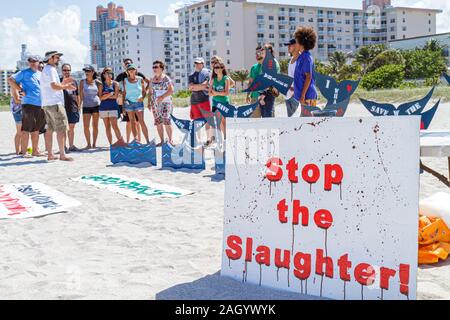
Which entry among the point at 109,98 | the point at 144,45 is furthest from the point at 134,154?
the point at 144,45

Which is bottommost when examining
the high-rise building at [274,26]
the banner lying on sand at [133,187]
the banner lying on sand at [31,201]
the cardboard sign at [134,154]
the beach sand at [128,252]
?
the beach sand at [128,252]

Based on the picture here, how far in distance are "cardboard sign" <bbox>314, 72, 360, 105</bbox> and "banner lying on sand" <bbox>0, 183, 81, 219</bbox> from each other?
2.81m

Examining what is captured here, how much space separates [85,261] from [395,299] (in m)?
2.11

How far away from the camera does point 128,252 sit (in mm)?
4023

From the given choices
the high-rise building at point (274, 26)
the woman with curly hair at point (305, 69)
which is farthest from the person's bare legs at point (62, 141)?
the high-rise building at point (274, 26)

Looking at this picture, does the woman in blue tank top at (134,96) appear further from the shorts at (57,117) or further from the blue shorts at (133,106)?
the shorts at (57,117)

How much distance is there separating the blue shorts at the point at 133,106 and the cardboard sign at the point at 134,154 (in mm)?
1826

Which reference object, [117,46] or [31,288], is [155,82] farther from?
[117,46]

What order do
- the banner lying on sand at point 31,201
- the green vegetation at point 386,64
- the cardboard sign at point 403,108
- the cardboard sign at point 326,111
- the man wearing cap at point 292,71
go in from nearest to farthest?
the cardboard sign at point 326,111 < the cardboard sign at point 403,108 < the banner lying on sand at point 31,201 < the man wearing cap at point 292,71 < the green vegetation at point 386,64

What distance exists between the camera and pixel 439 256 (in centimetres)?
360

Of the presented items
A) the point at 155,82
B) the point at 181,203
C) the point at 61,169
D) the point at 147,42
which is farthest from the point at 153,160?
the point at 147,42

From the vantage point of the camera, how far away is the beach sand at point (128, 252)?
3.20 metres

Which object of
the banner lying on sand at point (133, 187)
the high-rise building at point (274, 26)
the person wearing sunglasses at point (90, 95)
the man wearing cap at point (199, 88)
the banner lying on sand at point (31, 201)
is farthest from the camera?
the high-rise building at point (274, 26)

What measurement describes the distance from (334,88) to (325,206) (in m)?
2.99
